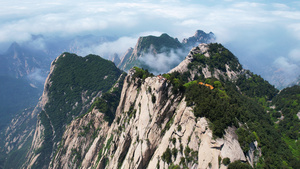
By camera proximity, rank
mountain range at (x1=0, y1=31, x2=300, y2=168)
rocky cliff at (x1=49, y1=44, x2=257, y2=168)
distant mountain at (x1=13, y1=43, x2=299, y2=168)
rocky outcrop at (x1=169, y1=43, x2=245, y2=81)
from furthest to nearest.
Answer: rocky outcrop at (x1=169, y1=43, x2=245, y2=81) → mountain range at (x1=0, y1=31, x2=300, y2=168) → distant mountain at (x1=13, y1=43, x2=299, y2=168) → rocky cliff at (x1=49, y1=44, x2=257, y2=168)

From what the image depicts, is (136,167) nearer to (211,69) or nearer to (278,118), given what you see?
(278,118)

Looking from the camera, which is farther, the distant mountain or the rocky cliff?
the distant mountain

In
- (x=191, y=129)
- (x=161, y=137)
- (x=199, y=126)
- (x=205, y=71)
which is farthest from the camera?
(x=205, y=71)

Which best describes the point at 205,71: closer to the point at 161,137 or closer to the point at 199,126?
the point at 161,137


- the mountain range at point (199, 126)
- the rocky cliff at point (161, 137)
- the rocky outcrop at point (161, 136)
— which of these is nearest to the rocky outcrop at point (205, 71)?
the mountain range at point (199, 126)

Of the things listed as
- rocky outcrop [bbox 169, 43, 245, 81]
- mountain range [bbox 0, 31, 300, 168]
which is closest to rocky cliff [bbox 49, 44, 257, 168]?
mountain range [bbox 0, 31, 300, 168]

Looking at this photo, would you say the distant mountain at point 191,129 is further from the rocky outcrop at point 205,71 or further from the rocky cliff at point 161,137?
the rocky outcrop at point 205,71

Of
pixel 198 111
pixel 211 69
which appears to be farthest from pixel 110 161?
pixel 211 69

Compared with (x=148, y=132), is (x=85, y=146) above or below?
below

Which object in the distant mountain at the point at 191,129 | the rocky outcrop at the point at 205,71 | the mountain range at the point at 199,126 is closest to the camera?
the distant mountain at the point at 191,129

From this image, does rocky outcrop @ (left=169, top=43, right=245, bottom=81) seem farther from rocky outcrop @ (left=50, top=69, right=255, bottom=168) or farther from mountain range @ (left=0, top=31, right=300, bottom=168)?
rocky outcrop @ (left=50, top=69, right=255, bottom=168)

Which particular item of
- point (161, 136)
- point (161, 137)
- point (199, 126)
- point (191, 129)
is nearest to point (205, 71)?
point (161, 136)
